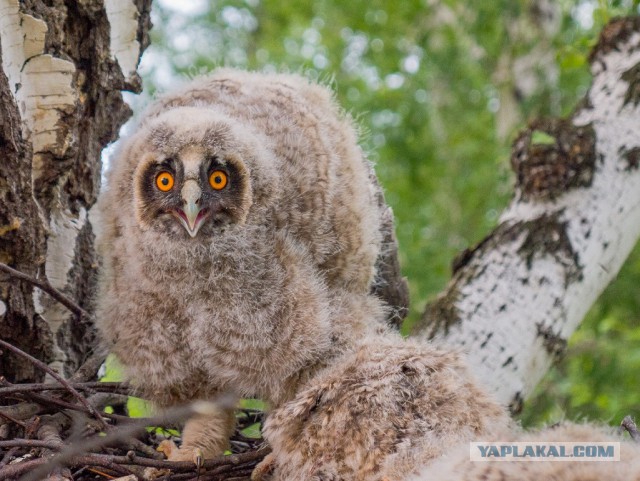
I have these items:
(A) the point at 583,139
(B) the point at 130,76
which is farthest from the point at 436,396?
(B) the point at 130,76

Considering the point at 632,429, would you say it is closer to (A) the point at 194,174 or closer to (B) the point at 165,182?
(A) the point at 194,174

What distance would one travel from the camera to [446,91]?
34.8 feet

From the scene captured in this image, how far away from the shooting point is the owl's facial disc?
97.3 inches

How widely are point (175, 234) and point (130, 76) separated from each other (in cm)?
73

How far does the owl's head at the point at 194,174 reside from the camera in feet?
8.36

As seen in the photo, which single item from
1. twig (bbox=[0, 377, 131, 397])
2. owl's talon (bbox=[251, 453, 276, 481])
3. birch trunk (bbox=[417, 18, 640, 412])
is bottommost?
owl's talon (bbox=[251, 453, 276, 481])

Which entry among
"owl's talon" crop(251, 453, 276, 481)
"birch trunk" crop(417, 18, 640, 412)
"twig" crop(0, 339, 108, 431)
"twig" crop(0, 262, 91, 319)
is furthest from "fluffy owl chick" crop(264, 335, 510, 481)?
"twig" crop(0, 262, 91, 319)

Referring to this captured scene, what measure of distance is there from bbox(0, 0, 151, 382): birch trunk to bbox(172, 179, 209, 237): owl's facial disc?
485mm

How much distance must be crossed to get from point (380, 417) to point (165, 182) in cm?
104

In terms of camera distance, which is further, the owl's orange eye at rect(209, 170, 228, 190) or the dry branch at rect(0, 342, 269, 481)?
the owl's orange eye at rect(209, 170, 228, 190)

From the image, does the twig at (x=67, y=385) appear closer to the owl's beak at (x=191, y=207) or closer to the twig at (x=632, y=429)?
the owl's beak at (x=191, y=207)

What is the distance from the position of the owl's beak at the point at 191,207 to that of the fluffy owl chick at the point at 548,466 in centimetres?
106

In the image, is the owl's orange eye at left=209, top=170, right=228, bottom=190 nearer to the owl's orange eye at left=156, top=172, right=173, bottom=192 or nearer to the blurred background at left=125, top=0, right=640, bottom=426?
the owl's orange eye at left=156, top=172, right=173, bottom=192

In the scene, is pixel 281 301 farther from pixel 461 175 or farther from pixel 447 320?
pixel 461 175
